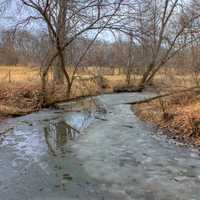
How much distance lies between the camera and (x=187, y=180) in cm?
652

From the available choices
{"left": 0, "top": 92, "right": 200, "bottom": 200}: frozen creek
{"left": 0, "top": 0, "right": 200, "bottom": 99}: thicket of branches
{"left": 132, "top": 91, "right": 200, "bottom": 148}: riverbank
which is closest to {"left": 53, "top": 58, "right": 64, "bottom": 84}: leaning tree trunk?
{"left": 0, "top": 0, "right": 200, "bottom": 99}: thicket of branches

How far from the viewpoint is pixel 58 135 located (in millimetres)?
10664

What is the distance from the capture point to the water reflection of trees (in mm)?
9016

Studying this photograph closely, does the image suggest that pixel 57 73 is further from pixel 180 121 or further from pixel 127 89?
pixel 180 121

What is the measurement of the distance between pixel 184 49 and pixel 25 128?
14776mm

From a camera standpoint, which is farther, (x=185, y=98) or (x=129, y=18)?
(x=129, y=18)

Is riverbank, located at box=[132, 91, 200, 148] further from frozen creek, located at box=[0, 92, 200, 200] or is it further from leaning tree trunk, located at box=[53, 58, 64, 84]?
leaning tree trunk, located at box=[53, 58, 64, 84]

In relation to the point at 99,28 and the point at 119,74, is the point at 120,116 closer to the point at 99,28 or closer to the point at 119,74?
the point at 99,28

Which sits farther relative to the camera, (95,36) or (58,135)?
(95,36)

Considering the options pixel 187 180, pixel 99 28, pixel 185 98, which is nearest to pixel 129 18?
pixel 99 28

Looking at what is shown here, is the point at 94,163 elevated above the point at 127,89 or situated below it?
below

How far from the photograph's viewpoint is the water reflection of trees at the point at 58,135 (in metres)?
9.02

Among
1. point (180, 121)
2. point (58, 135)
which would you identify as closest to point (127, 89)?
point (180, 121)

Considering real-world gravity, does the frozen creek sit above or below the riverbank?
below
